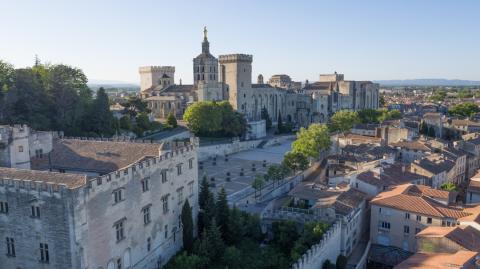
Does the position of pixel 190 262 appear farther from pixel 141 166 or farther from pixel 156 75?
pixel 156 75

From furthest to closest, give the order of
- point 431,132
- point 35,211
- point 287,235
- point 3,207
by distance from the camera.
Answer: point 431,132 → point 287,235 → point 3,207 → point 35,211

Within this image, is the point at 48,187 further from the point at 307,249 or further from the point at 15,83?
the point at 15,83

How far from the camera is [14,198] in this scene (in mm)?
25500

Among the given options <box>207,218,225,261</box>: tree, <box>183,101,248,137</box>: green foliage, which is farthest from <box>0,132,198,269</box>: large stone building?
<box>183,101,248,137</box>: green foliage

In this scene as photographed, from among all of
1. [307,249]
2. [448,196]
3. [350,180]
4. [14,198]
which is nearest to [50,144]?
[14,198]

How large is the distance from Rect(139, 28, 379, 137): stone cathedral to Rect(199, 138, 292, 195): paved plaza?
44.0 ft

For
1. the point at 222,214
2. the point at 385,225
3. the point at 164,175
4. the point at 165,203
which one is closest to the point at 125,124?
the point at 222,214

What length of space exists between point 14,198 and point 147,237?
9157mm

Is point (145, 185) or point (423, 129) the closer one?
point (145, 185)

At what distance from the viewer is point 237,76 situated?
10181 cm

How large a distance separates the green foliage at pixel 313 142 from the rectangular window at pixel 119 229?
1440 inches

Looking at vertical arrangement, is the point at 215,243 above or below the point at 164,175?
below

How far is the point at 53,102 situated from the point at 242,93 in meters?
51.1

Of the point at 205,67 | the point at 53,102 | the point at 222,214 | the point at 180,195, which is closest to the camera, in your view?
the point at 180,195
